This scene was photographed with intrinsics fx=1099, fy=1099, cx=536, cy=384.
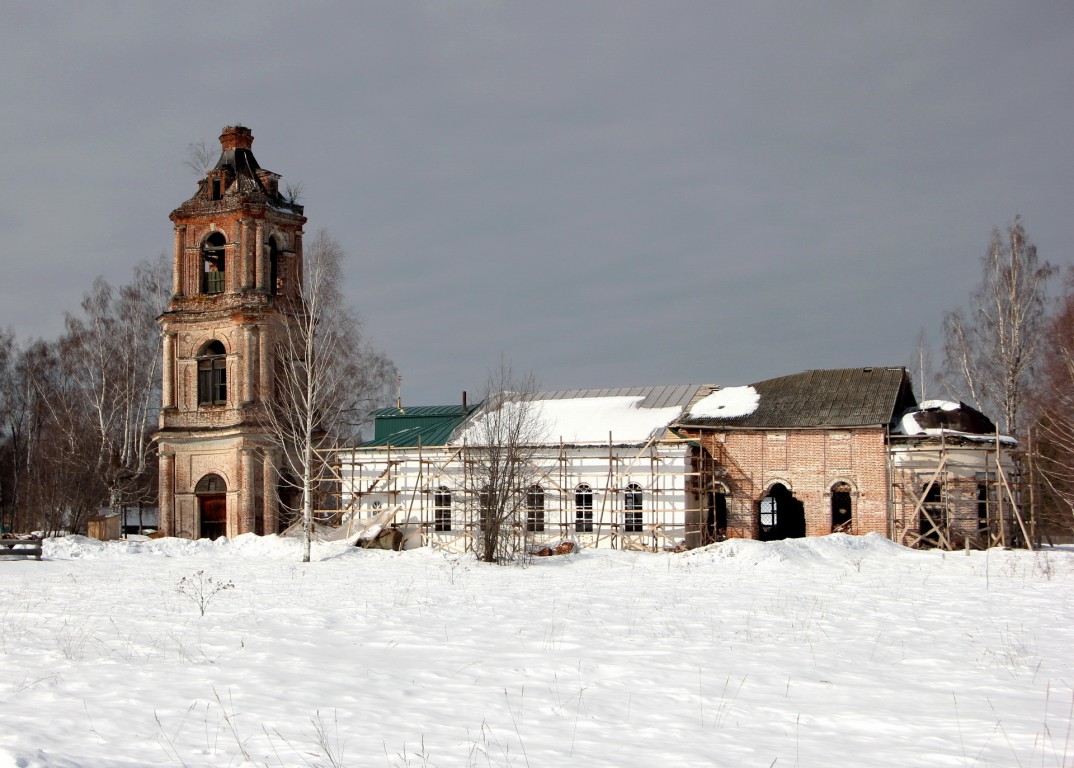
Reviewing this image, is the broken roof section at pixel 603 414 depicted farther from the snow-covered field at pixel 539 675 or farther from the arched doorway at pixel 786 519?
the snow-covered field at pixel 539 675

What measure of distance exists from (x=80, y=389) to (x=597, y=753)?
41231 mm

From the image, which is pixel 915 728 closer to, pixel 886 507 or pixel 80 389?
pixel 886 507

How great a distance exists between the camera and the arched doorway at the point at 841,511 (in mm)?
27812

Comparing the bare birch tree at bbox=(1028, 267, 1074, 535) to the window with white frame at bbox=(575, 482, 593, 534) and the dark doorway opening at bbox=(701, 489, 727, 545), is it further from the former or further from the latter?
the window with white frame at bbox=(575, 482, 593, 534)

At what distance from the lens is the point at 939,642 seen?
35.3 feet

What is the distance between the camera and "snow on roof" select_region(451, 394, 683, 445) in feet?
94.8

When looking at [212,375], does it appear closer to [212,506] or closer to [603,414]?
[212,506]

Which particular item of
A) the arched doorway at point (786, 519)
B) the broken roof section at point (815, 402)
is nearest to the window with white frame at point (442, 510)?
the broken roof section at point (815, 402)

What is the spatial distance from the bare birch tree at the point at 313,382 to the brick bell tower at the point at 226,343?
55 centimetres

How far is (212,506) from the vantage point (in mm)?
32781

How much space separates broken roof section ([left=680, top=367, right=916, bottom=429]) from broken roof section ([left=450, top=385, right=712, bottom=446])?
885mm

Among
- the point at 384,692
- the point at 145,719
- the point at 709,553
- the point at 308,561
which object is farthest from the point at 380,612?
the point at 308,561

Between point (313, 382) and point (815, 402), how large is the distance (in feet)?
42.5

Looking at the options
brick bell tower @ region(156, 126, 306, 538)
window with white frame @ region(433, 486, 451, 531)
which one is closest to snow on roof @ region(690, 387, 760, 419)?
window with white frame @ region(433, 486, 451, 531)
